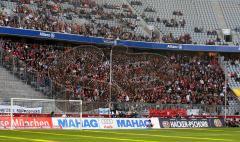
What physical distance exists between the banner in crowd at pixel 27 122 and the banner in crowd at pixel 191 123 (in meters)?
11.5

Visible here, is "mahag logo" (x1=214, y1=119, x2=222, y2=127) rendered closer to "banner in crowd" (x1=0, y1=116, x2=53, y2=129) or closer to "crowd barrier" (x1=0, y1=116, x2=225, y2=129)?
"crowd barrier" (x1=0, y1=116, x2=225, y2=129)

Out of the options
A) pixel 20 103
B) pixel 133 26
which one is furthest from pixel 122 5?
pixel 20 103

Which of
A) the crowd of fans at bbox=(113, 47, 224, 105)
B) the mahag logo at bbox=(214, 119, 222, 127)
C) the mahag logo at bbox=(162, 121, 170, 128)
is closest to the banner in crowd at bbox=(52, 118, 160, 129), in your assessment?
the mahag logo at bbox=(162, 121, 170, 128)

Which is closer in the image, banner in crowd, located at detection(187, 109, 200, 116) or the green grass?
the green grass

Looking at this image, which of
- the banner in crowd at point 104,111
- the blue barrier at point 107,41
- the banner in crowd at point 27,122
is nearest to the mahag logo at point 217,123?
the banner in crowd at point 104,111

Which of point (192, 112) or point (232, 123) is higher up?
point (192, 112)

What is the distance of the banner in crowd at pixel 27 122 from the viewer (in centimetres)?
4000

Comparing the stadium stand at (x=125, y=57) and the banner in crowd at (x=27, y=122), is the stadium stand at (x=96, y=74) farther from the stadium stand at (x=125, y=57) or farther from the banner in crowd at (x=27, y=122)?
the banner in crowd at (x=27, y=122)

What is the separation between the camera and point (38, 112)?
42.8 meters

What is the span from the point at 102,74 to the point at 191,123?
31.9 ft

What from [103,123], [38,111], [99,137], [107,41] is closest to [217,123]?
[103,123]

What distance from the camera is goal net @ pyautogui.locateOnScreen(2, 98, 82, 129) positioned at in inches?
1608

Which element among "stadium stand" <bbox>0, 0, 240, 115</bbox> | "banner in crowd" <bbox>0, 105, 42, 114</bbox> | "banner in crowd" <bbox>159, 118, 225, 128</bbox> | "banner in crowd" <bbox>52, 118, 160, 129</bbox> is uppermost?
"stadium stand" <bbox>0, 0, 240, 115</bbox>

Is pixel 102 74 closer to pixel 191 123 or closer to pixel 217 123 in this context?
pixel 191 123
